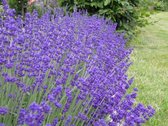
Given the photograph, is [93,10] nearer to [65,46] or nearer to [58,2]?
[58,2]

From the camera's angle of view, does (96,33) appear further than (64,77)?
Yes

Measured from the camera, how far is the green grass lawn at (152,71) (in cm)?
490

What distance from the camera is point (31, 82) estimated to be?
297 cm

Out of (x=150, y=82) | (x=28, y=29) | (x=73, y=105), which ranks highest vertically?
(x=28, y=29)

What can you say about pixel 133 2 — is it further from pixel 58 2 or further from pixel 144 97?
pixel 144 97

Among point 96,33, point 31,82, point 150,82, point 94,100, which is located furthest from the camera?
point 150,82

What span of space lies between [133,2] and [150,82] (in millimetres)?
3506

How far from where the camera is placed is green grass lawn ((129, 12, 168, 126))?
490 cm

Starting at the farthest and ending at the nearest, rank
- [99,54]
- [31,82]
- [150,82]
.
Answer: [150,82] < [99,54] < [31,82]

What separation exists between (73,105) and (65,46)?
0.98 metres

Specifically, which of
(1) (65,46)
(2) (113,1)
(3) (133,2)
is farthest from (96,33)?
(3) (133,2)

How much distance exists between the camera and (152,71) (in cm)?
690

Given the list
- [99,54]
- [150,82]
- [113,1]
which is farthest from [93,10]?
[99,54]

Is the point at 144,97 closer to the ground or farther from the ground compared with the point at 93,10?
closer to the ground
